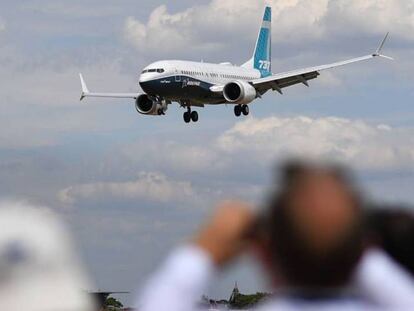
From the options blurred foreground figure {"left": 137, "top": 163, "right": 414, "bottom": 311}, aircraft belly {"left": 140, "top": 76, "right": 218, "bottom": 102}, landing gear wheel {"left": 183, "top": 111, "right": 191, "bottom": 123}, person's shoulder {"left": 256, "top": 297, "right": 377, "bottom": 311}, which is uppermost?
aircraft belly {"left": 140, "top": 76, "right": 218, "bottom": 102}

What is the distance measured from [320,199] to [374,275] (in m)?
0.31

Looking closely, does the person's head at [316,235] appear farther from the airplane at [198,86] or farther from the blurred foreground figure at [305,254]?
the airplane at [198,86]

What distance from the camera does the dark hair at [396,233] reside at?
4414 millimetres

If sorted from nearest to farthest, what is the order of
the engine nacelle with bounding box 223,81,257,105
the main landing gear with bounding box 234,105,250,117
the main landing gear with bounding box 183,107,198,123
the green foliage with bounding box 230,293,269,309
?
the green foliage with bounding box 230,293,269,309, the main landing gear with bounding box 183,107,198,123, the engine nacelle with bounding box 223,81,257,105, the main landing gear with bounding box 234,105,250,117

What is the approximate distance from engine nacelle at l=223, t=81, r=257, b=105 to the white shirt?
9828cm

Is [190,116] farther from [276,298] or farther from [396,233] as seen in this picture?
[276,298]

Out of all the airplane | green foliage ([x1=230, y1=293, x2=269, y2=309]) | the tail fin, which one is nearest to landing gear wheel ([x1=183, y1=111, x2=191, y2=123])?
the airplane

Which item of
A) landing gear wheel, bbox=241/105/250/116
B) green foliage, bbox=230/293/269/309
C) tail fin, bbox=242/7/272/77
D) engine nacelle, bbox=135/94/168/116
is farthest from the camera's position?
tail fin, bbox=242/7/272/77

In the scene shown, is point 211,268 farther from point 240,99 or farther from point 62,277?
point 240,99

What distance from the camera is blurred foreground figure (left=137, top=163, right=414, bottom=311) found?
13.6ft

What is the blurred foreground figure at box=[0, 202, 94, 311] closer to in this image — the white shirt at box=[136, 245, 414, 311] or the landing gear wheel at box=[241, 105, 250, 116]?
the white shirt at box=[136, 245, 414, 311]

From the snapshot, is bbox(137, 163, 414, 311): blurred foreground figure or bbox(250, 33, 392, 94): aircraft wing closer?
bbox(137, 163, 414, 311): blurred foreground figure

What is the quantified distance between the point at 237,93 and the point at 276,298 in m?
99.0

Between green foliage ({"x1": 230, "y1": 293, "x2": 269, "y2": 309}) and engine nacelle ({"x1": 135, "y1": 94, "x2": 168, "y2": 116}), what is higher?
engine nacelle ({"x1": 135, "y1": 94, "x2": 168, "y2": 116})
